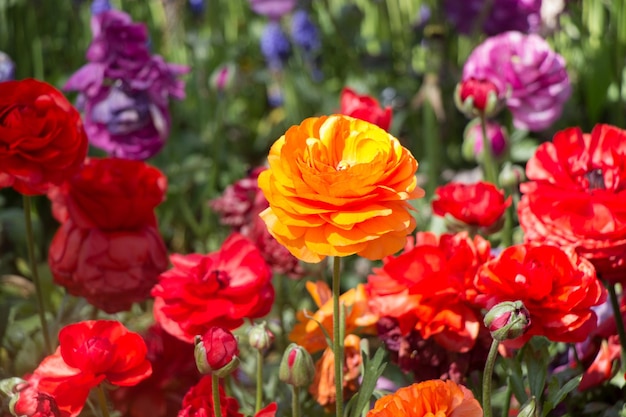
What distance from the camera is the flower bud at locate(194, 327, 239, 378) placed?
0.78 meters

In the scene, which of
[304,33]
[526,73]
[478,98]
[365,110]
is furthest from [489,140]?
[304,33]

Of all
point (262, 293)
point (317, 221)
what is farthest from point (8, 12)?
point (317, 221)

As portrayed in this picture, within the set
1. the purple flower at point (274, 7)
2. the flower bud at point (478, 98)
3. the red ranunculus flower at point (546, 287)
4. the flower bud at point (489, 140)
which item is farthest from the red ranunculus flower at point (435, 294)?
the purple flower at point (274, 7)

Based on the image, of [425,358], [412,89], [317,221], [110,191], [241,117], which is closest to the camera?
[317,221]

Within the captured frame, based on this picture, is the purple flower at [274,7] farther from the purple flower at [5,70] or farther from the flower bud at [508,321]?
the flower bud at [508,321]

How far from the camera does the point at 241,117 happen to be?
8.89 ft

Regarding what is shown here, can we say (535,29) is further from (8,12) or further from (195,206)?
(8,12)

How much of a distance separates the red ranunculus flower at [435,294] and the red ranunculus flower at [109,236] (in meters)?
0.35

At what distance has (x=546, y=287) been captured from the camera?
0.84 meters

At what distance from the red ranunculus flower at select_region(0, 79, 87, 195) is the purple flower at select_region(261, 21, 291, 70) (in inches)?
53.4

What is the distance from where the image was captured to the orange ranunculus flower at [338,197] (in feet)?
2.45

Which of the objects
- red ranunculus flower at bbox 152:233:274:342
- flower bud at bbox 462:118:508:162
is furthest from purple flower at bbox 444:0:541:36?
red ranunculus flower at bbox 152:233:274:342

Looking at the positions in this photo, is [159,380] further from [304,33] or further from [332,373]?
[304,33]

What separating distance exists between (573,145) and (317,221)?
365mm
